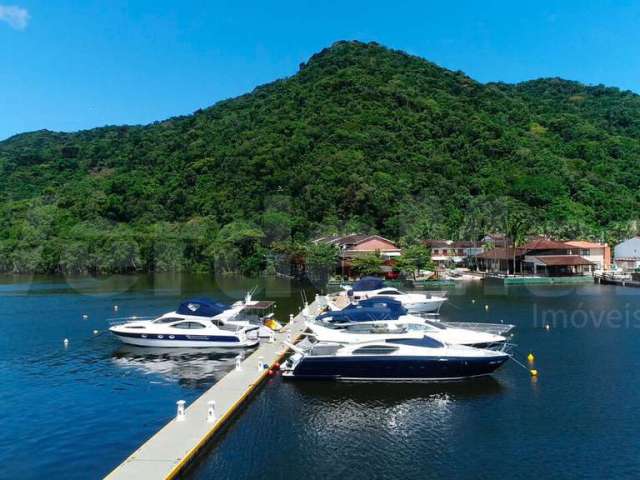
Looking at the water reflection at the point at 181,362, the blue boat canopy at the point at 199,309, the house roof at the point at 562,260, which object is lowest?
the water reflection at the point at 181,362

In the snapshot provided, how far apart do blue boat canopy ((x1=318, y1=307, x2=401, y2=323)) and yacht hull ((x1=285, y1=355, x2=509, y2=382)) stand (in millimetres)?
4632

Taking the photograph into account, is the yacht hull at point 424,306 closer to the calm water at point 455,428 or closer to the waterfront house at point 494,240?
the calm water at point 455,428

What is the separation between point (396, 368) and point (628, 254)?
94145 mm

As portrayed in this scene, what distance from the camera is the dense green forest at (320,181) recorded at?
382 feet

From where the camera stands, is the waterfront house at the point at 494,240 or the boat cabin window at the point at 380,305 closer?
the boat cabin window at the point at 380,305

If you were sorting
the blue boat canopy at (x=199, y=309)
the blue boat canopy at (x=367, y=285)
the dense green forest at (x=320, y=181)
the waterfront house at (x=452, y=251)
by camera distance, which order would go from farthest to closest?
the dense green forest at (x=320, y=181) → the waterfront house at (x=452, y=251) → the blue boat canopy at (x=367, y=285) → the blue boat canopy at (x=199, y=309)

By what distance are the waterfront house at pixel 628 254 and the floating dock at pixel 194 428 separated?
293 ft

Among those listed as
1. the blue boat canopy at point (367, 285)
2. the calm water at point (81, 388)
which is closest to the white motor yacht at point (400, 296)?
the blue boat canopy at point (367, 285)

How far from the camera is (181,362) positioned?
109ft

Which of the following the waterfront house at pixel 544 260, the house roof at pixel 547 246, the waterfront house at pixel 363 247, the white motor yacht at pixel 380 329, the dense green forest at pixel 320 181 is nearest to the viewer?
the white motor yacht at pixel 380 329

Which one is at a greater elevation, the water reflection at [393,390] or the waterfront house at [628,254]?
the waterfront house at [628,254]

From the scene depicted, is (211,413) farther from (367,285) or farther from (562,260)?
(562,260)

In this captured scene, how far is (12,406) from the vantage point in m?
25.3

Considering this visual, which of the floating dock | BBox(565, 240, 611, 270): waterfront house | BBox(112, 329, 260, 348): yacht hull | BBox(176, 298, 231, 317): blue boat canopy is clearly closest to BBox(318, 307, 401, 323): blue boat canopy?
the floating dock
